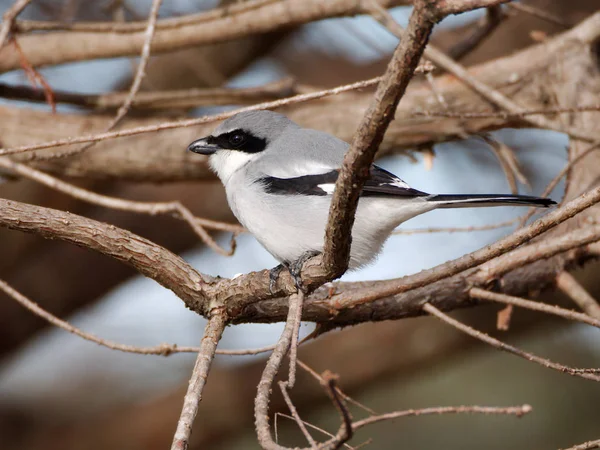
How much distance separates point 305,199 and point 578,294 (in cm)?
135

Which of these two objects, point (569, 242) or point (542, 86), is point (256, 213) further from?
point (542, 86)

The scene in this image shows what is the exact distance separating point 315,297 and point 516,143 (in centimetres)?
Answer: 326

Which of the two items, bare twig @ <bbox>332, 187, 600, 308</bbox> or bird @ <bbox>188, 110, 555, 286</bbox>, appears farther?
bird @ <bbox>188, 110, 555, 286</bbox>

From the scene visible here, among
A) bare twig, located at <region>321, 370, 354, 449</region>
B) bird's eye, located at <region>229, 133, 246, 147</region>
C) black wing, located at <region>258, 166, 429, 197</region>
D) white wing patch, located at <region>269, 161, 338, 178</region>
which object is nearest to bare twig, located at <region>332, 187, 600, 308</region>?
black wing, located at <region>258, 166, 429, 197</region>

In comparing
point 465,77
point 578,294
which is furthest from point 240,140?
point 578,294

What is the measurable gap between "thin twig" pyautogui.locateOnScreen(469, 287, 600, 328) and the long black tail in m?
0.36

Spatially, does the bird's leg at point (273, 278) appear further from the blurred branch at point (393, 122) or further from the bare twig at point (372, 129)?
the blurred branch at point (393, 122)

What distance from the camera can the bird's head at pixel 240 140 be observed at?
3.31 meters

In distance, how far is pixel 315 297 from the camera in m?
2.87

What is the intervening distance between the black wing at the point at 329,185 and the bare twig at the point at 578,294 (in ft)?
3.66

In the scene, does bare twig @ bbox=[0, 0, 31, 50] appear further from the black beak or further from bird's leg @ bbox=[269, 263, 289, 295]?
bird's leg @ bbox=[269, 263, 289, 295]

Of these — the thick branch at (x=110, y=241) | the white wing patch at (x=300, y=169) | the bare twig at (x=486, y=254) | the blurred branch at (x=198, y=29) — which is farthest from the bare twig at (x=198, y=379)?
the blurred branch at (x=198, y=29)

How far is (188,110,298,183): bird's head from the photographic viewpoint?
3309 millimetres

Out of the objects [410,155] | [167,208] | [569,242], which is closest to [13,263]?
[167,208]
